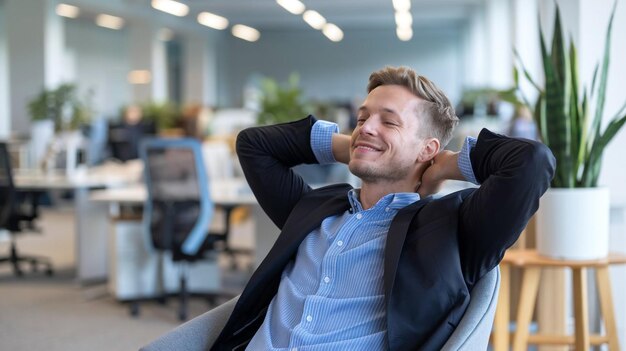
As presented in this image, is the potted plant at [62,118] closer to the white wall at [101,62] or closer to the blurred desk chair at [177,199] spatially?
the blurred desk chair at [177,199]

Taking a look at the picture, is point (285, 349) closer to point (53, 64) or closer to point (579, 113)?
point (579, 113)

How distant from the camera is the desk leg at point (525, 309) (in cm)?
284

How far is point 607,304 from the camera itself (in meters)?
2.88

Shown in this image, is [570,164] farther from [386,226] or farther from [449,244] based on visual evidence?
[449,244]

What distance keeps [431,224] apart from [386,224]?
0.16 metres

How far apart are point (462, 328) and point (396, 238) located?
0.23m

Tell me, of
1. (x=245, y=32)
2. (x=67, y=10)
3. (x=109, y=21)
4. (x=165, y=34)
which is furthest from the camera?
(x=245, y=32)

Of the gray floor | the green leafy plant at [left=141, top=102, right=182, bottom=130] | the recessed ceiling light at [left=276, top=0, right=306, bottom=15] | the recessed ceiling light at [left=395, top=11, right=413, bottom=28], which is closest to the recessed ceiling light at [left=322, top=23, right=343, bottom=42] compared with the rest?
the recessed ceiling light at [left=395, top=11, right=413, bottom=28]

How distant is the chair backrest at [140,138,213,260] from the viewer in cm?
480

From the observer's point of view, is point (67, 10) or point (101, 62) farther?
point (101, 62)

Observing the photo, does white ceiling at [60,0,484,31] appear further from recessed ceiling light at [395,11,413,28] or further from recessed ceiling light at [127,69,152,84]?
recessed ceiling light at [127,69,152,84]

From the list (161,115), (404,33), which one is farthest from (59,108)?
(404,33)

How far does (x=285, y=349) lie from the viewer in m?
1.79

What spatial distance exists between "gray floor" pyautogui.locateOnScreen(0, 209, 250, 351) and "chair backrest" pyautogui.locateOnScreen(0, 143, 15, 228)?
521 millimetres
